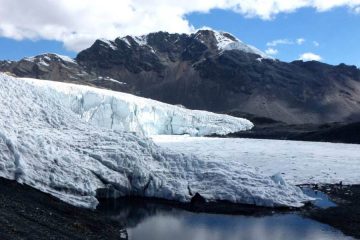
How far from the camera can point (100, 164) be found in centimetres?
3142

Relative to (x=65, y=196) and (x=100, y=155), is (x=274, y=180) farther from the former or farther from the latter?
(x=65, y=196)

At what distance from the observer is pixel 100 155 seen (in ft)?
105

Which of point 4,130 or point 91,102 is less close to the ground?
point 91,102

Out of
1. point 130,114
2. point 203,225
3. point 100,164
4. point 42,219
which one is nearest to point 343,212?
point 203,225

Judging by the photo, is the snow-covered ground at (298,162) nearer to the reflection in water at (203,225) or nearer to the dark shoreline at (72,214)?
the dark shoreline at (72,214)

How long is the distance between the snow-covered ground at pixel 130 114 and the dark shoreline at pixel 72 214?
38.0 metres

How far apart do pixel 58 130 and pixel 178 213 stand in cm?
1046

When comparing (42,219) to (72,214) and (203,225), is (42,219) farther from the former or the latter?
(203,225)

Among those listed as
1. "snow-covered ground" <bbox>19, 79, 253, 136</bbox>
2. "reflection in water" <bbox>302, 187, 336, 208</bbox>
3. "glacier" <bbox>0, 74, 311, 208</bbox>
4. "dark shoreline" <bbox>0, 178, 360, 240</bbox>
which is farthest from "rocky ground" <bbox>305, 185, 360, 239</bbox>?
"snow-covered ground" <bbox>19, 79, 253, 136</bbox>

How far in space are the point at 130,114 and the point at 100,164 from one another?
44860 mm

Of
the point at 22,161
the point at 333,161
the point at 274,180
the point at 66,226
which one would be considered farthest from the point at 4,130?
the point at 333,161

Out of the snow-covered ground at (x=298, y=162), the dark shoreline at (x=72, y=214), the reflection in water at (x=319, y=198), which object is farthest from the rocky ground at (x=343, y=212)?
the snow-covered ground at (x=298, y=162)

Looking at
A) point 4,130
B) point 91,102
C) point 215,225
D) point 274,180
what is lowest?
point 215,225

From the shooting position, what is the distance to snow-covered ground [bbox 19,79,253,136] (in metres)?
72.2
